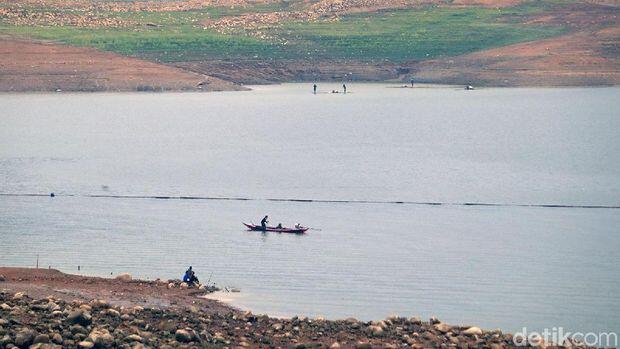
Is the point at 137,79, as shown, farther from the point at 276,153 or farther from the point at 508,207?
the point at 508,207

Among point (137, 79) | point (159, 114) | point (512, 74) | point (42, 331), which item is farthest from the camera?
point (512, 74)

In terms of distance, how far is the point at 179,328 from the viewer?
73.4 feet

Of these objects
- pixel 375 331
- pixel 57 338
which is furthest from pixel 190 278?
pixel 57 338

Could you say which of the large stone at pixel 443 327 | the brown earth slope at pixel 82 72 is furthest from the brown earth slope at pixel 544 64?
the large stone at pixel 443 327

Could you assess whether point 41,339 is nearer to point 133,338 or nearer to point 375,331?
point 133,338

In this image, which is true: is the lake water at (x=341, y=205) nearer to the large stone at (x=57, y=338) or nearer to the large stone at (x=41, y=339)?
the large stone at (x=57, y=338)

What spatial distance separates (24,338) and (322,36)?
243 ft

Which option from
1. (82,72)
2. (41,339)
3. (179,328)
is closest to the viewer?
(41,339)

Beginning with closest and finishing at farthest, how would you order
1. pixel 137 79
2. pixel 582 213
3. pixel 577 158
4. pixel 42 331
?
1. pixel 42 331
2. pixel 582 213
3. pixel 577 158
4. pixel 137 79

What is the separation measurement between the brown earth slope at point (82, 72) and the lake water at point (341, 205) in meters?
5.15

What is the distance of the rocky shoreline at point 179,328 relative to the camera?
69.9 ft

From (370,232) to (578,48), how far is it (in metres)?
54.8

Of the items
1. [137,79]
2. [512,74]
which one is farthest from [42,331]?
[512,74]

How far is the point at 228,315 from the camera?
24.3m
